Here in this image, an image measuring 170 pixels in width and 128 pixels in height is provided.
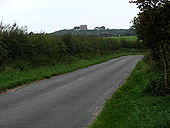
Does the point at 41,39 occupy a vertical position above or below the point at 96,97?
above

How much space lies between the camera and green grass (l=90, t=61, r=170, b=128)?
247 inches

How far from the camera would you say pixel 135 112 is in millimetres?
7383

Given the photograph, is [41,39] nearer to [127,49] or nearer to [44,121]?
[44,121]

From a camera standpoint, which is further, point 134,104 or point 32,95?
point 32,95

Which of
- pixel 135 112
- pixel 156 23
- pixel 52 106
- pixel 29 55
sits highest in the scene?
pixel 156 23

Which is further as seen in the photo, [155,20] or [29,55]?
[29,55]

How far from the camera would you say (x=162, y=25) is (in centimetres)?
943

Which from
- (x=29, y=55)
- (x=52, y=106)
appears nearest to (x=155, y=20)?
(x=52, y=106)

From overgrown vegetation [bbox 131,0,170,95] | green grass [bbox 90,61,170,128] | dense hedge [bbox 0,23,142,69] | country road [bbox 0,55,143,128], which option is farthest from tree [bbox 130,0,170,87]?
dense hedge [bbox 0,23,142,69]

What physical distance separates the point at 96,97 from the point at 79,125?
382 cm

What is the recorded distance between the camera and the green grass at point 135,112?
247 inches

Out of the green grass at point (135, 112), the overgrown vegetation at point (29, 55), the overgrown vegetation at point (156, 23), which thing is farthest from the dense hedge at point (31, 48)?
the green grass at point (135, 112)

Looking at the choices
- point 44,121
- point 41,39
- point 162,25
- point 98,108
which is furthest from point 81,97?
point 41,39

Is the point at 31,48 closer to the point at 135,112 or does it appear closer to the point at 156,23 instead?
the point at 156,23
